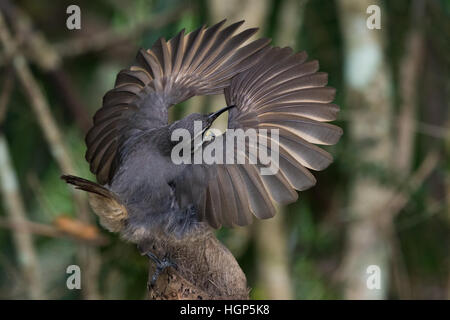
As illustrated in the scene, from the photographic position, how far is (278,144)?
271cm

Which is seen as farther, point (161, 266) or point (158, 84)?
point (158, 84)

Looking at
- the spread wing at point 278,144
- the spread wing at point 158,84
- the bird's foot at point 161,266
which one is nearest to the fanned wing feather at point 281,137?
the spread wing at point 278,144

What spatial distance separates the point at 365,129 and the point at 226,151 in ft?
6.02

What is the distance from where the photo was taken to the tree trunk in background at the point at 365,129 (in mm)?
4238

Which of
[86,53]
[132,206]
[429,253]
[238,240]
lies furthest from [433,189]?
[132,206]

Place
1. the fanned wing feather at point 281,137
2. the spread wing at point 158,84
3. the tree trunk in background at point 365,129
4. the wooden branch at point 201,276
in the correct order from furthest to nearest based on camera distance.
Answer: the tree trunk in background at point 365,129 → the spread wing at point 158,84 → the fanned wing feather at point 281,137 → the wooden branch at point 201,276

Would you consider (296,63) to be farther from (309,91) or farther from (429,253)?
(429,253)

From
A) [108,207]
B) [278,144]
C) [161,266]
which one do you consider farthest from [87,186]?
[278,144]

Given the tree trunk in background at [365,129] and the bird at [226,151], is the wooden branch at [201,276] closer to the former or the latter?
the bird at [226,151]

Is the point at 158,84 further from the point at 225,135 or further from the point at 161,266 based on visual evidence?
the point at 161,266

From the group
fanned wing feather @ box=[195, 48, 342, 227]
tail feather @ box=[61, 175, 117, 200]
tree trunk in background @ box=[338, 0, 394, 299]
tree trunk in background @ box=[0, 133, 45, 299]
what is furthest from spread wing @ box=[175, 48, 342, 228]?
tree trunk in background @ box=[0, 133, 45, 299]

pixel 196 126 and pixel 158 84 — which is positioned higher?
pixel 158 84

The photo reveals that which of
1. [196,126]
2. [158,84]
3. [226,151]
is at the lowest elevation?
[226,151]
